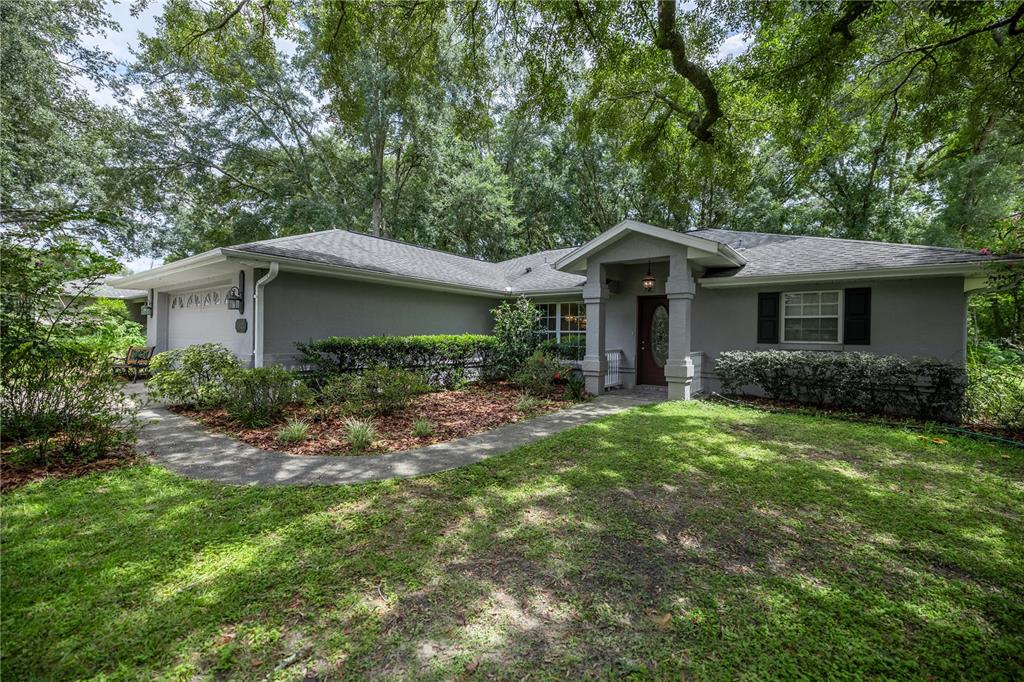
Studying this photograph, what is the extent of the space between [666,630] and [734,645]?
0.34 meters

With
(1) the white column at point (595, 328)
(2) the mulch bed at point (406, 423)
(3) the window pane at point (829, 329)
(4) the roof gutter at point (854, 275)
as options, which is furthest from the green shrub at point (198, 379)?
(3) the window pane at point (829, 329)

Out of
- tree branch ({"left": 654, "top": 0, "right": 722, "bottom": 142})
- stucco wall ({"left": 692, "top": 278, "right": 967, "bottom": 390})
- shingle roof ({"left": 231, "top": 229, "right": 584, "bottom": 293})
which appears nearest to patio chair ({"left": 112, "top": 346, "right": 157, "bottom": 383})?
shingle roof ({"left": 231, "top": 229, "right": 584, "bottom": 293})

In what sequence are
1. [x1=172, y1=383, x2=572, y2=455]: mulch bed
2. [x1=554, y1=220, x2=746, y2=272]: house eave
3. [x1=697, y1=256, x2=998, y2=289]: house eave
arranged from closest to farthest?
[x1=172, y1=383, x2=572, y2=455]: mulch bed, [x1=697, y1=256, x2=998, y2=289]: house eave, [x1=554, y1=220, x2=746, y2=272]: house eave

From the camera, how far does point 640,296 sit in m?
11.2

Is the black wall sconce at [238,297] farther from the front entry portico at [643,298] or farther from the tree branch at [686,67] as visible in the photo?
the tree branch at [686,67]

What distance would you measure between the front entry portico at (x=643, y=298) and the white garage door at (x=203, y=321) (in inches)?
311

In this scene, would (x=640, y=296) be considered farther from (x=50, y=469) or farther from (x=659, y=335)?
(x=50, y=469)

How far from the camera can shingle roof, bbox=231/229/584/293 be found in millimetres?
9406

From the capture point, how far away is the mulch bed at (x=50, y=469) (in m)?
4.28

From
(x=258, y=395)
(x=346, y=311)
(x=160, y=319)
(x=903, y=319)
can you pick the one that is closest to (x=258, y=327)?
(x=346, y=311)

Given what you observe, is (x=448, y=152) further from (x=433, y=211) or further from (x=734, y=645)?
(x=734, y=645)

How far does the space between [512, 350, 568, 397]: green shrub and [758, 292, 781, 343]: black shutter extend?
4967mm

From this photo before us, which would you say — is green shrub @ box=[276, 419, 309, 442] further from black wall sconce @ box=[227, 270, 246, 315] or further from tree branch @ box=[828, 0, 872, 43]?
tree branch @ box=[828, 0, 872, 43]

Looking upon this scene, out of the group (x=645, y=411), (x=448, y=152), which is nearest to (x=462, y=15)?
(x=645, y=411)
